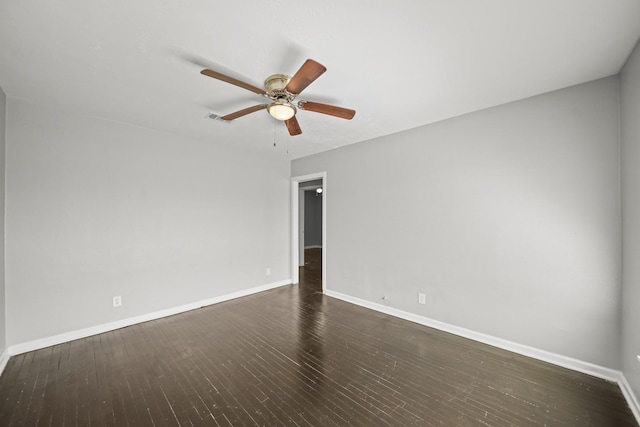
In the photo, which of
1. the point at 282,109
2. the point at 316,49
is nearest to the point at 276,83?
the point at 282,109

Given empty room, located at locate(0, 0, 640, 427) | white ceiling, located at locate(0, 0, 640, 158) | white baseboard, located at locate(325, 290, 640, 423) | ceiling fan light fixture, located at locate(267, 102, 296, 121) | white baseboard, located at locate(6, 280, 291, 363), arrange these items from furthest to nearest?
white baseboard, located at locate(6, 280, 291, 363) → ceiling fan light fixture, located at locate(267, 102, 296, 121) → white baseboard, located at locate(325, 290, 640, 423) → empty room, located at locate(0, 0, 640, 427) → white ceiling, located at locate(0, 0, 640, 158)

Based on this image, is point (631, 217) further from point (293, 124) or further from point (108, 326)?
point (108, 326)

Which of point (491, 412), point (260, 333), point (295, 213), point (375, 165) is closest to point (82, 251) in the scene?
point (260, 333)

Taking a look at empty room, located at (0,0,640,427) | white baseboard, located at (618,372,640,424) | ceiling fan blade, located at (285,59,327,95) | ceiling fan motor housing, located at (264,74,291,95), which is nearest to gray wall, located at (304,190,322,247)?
empty room, located at (0,0,640,427)

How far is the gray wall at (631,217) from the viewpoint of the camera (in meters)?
1.75

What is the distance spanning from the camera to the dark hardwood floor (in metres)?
1.73

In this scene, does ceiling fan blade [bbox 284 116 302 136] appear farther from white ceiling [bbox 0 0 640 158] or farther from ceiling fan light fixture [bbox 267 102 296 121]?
white ceiling [bbox 0 0 640 158]

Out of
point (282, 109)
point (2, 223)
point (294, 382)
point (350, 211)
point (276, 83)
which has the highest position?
point (276, 83)

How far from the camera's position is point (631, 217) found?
1858 mm

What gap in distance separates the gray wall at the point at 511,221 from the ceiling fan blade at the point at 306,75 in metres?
2.05

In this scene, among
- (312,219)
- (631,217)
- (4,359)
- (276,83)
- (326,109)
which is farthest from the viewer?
(312,219)

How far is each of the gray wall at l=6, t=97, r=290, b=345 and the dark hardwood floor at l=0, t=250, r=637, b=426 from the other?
1.57 ft

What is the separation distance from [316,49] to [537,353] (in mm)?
3329

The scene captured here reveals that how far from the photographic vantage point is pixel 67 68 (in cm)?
196
